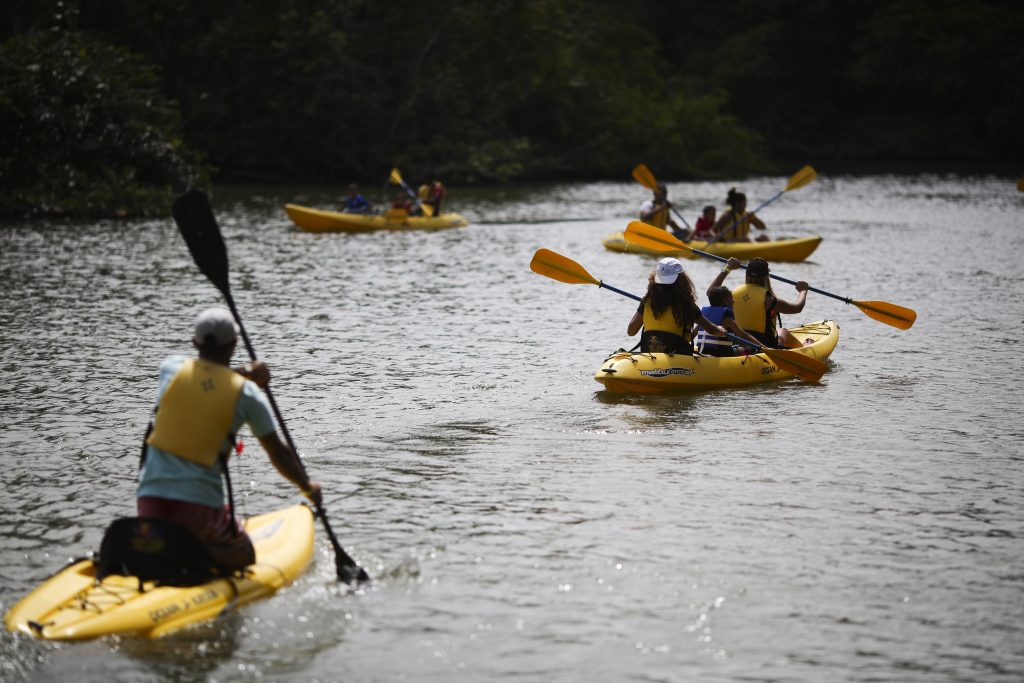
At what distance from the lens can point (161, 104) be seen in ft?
109

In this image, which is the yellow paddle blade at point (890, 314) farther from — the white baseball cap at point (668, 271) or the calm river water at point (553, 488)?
the white baseball cap at point (668, 271)

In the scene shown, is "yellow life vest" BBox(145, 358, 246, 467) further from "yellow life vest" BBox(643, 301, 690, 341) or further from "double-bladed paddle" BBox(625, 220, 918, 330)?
"double-bladed paddle" BBox(625, 220, 918, 330)

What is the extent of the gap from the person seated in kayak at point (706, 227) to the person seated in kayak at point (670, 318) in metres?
9.69

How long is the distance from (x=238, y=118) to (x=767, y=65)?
25.4 meters

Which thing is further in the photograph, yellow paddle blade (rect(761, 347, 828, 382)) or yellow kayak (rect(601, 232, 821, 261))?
yellow kayak (rect(601, 232, 821, 261))

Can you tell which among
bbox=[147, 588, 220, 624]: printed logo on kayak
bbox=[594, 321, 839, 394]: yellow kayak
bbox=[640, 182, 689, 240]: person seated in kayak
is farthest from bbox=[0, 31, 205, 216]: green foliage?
bbox=[147, 588, 220, 624]: printed logo on kayak

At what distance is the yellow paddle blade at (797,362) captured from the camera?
11.2 m

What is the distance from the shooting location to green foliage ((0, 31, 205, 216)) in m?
28.2

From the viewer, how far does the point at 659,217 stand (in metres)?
22.1

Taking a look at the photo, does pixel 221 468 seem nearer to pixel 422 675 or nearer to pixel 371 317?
pixel 422 675

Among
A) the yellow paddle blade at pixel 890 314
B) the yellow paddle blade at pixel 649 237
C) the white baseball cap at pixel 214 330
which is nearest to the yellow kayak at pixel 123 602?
the white baseball cap at pixel 214 330

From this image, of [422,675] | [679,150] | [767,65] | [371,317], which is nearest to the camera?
[422,675]

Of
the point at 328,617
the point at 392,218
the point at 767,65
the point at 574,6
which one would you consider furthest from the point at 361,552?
the point at 767,65

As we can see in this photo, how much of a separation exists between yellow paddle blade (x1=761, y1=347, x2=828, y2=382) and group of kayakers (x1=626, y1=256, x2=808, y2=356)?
191 mm
